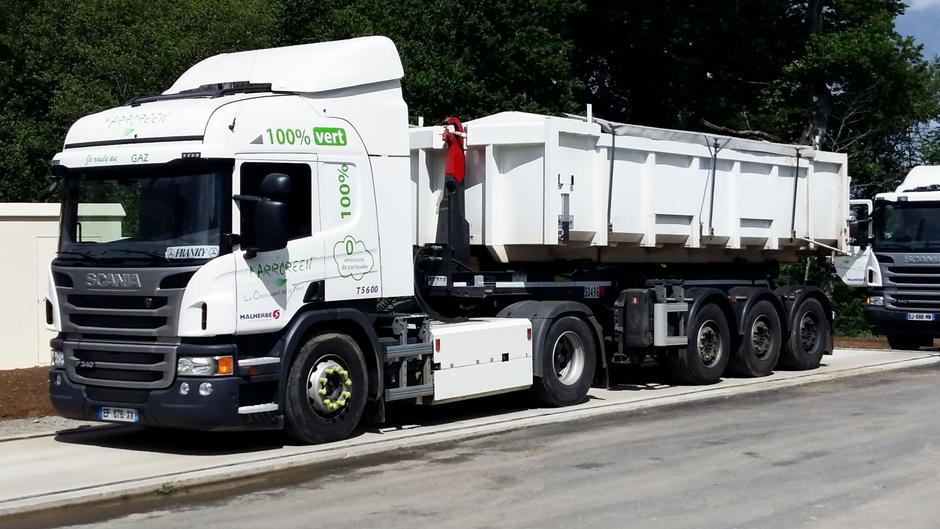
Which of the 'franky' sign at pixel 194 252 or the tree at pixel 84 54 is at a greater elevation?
the tree at pixel 84 54

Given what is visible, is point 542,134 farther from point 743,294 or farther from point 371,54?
point 743,294

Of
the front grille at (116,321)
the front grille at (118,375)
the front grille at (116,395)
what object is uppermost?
the front grille at (116,321)

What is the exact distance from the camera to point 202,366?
10828mm

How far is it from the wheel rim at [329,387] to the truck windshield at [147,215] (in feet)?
5.19

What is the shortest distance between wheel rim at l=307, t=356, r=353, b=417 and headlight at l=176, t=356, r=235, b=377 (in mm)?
1010

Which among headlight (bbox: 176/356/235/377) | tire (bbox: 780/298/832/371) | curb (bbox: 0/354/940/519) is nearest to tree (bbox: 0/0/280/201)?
tire (bbox: 780/298/832/371)

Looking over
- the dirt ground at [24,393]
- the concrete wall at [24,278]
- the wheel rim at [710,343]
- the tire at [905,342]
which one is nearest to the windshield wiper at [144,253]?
the dirt ground at [24,393]

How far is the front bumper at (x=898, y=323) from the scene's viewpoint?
22.6m

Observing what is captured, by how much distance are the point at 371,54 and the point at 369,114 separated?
64 cm

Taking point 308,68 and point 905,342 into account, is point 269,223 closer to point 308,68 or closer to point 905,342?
point 308,68

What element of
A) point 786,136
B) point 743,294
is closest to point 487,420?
point 743,294

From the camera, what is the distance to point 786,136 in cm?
3447

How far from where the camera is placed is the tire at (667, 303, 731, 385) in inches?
653

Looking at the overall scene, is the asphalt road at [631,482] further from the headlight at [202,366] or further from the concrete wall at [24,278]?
the concrete wall at [24,278]
